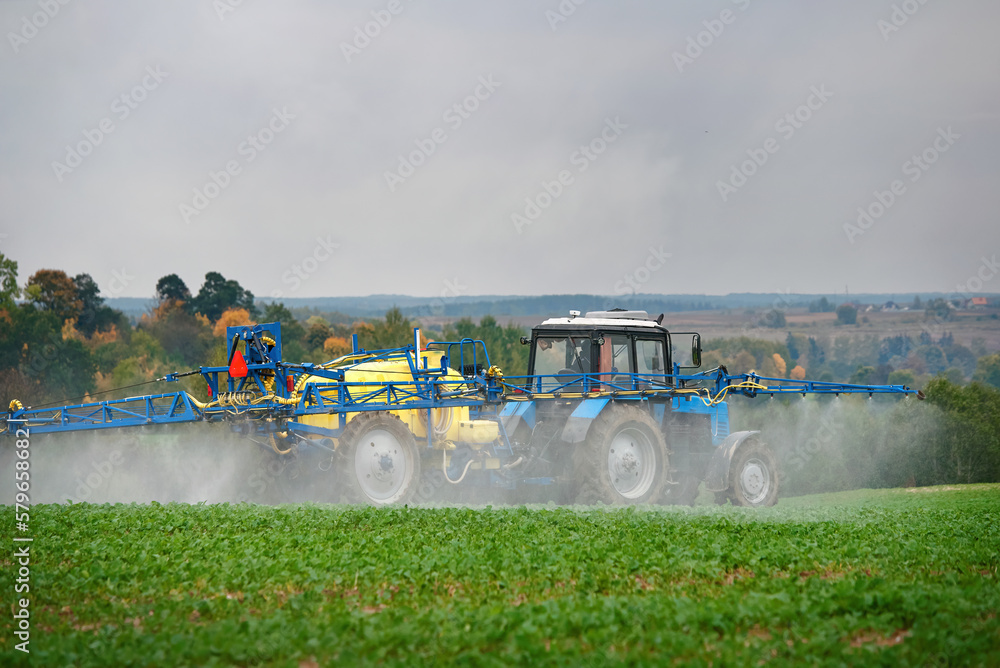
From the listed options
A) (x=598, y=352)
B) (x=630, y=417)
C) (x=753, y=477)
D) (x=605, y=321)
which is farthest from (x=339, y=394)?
(x=753, y=477)

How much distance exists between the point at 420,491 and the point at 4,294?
51.9 meters

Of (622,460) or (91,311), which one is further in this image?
(91,311)

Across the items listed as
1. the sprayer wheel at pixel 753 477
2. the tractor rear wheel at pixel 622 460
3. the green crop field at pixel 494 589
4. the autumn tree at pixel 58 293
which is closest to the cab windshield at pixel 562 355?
the tractor rear wheel at pixel 622 460

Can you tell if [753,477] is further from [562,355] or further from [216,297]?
[216,297]

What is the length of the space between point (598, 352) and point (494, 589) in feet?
29.2

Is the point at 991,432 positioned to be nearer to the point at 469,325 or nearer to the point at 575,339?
the point at 469,325

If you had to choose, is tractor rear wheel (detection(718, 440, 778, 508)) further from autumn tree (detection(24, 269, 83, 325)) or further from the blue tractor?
autumn tree (detection(24, 269, 83, 325))

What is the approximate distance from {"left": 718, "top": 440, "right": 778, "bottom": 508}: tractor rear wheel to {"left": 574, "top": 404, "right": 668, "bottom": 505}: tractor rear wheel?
1.91 m

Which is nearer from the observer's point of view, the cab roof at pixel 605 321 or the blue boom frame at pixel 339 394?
the blue boom frame at pixel 339 394

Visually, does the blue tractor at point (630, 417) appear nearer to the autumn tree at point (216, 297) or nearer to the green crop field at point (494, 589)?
the green crop field at point (494, 589)

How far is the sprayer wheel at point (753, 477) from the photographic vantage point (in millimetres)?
18453

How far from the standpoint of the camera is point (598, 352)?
17.7 m

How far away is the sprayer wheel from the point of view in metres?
18.5

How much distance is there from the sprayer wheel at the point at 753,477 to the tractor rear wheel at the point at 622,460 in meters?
1.91
